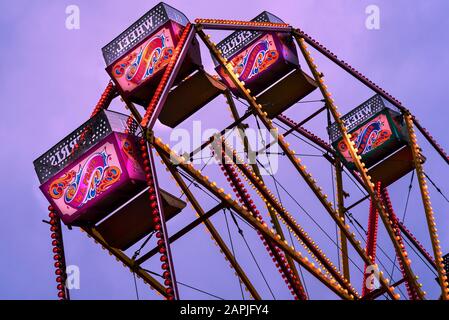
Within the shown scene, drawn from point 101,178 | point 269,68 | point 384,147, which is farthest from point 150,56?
point 384,147

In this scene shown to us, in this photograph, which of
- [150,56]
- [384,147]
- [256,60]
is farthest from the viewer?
[384,147]

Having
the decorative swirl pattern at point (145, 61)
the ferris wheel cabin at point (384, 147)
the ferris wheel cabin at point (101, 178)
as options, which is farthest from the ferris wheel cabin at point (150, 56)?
the ferris wheel cabin at point (384, 147)

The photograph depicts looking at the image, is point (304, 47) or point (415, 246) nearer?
point (304, 47)

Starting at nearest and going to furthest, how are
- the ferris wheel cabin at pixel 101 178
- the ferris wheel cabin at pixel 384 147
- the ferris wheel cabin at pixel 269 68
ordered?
the ferris wheel cabin at pixel 101 178 < the ferris wheel cabin at pixel 269 68 < the ferris wheel cabin at pixel 384 147

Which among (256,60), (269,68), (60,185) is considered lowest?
(60,185)

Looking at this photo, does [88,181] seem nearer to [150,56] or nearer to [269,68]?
[150,56]

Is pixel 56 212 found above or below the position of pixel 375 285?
above

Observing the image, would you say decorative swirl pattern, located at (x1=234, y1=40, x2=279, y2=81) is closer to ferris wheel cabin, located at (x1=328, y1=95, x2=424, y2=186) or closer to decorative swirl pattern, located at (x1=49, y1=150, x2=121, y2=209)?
ferris wheel cabin, located at (x1=328, y1=95, x2=424, y2=186)

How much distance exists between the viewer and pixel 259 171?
2405 cm

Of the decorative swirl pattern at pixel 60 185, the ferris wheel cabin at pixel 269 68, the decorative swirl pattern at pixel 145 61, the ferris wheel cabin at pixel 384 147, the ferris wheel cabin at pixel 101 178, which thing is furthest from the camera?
the ferris wheel cabin at pixel 384 147

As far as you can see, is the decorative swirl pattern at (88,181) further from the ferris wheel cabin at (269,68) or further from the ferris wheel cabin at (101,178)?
the ferris wheel cabin at (269,68)
